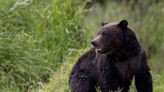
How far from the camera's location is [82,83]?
30.3 feet

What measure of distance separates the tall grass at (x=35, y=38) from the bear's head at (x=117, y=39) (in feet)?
6.73

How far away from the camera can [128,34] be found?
347 inches

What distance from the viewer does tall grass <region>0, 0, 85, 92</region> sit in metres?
10.7

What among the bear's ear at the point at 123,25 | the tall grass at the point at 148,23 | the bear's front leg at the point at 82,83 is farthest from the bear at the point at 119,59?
the tall grass at the point at 148,23

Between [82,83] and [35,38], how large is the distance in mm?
2450

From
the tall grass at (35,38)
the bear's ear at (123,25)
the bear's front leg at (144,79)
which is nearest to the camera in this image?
the bear's ear at (123,25)

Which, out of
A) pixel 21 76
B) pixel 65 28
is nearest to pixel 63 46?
pixel 65 28

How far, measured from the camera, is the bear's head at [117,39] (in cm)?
880

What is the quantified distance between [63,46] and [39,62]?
25.0 inches

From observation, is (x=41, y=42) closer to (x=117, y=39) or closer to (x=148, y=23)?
(x=117, y=39)

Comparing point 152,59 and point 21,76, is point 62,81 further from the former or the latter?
point 152,59

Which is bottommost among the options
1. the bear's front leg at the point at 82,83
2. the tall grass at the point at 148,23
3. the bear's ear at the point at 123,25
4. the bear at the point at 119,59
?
Result: the tall grass at the point at 148,23

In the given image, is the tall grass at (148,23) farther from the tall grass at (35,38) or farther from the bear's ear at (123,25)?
the bear's ear at (123,25)

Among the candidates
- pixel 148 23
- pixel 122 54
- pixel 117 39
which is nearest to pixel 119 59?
pixel 122 54
